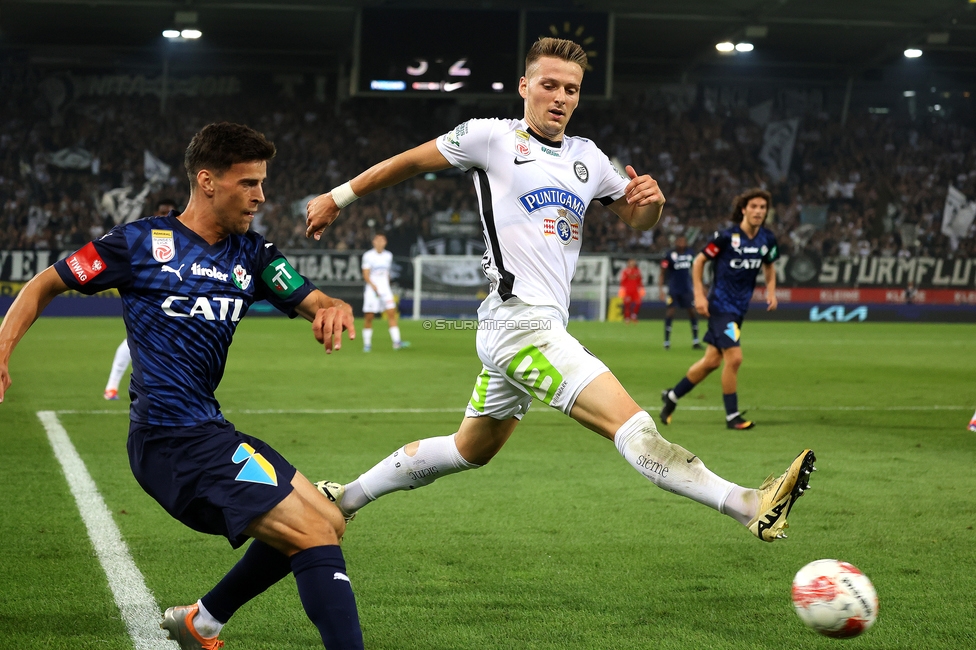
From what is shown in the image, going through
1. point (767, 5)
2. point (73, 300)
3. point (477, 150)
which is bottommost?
point (73, 300)

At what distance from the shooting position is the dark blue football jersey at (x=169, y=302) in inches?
136

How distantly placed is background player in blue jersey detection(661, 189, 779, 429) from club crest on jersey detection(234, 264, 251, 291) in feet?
22.3

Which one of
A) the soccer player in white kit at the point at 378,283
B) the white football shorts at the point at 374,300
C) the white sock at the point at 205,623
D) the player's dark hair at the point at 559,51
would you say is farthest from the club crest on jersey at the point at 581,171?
the white football shorts at the point at 374,300

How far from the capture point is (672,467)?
3922 millimetres

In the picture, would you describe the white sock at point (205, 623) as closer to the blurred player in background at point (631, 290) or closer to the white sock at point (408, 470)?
the white sock at point (408, 470)

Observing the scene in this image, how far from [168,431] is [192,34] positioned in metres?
28.8

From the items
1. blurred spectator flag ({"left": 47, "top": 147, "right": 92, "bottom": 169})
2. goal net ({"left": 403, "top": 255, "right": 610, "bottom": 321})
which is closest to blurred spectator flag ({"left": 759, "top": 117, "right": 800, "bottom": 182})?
goal net ({"left": 403, "top": 255, "right": 610, "bottom": 321})

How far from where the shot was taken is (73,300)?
92.7 ft

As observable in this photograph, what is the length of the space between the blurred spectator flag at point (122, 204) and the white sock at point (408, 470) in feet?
97.1

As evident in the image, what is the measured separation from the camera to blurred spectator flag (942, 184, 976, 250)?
36.6 m

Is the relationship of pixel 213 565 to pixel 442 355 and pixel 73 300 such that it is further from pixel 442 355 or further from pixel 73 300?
pixel 73 300

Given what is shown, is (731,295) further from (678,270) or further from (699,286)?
(678,270)

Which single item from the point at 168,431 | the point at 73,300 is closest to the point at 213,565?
the point at 168,431

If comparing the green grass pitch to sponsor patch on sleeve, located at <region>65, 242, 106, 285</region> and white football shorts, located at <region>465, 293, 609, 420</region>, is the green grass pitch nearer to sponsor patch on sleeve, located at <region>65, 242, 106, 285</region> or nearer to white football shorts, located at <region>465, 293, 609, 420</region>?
white football shorts, located at <region>465, 293, 609, 420</region>
